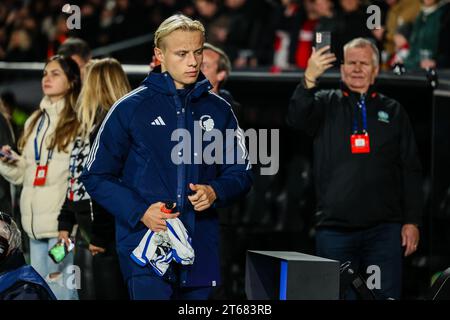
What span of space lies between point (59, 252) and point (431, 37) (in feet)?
13.2

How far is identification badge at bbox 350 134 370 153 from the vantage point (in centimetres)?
620

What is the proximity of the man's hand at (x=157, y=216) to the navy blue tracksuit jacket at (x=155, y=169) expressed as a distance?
0.06 m

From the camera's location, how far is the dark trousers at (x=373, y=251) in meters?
6.15

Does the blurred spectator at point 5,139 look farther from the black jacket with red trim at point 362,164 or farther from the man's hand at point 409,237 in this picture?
the man's hand at point 409,237

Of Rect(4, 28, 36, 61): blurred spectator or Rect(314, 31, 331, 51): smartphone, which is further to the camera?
Rect(4, 28, 36, 61): blurred spectator

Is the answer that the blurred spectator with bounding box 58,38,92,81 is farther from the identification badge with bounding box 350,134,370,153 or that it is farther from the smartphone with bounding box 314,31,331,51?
the identification badge with bounding box 350,134,370,153

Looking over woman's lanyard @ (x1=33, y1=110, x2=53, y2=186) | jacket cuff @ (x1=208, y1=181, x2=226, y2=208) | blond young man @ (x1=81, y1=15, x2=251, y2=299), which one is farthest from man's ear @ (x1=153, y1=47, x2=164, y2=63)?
woman's lanyard @ (x1=33, y1=110, x2=53, y2=186)

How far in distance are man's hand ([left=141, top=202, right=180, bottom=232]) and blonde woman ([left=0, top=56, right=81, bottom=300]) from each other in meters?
1.91

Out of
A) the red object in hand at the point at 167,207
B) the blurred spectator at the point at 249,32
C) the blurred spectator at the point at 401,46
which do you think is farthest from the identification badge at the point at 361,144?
the blurred spectator at the point at 249,32

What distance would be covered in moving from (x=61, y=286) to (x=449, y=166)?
2992 millimetres

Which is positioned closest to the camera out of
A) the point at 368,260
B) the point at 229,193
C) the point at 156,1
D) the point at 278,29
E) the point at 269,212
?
the point at 229,193
